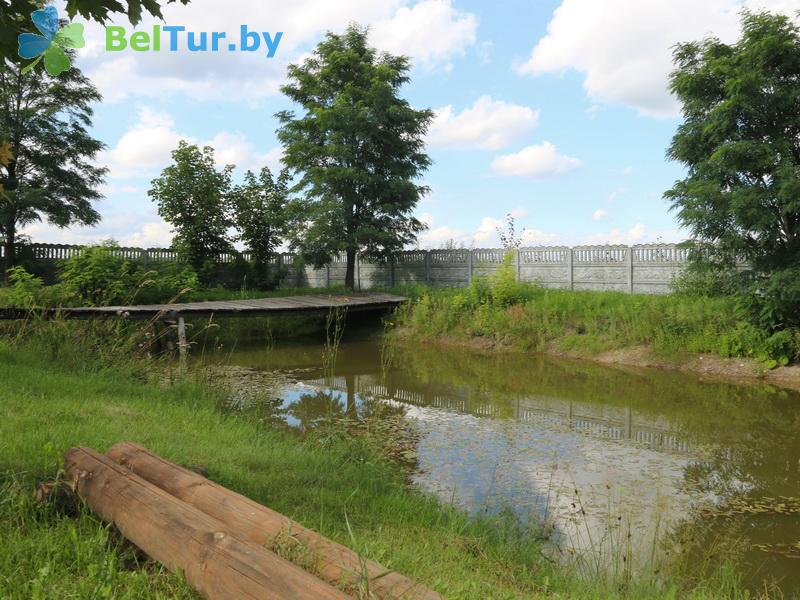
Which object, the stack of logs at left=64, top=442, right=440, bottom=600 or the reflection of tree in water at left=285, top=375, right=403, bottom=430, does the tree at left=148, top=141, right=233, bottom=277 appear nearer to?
the reflection of tree in water at left=285, top=375, right=403, bottom=430

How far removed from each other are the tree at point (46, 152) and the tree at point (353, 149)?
5.67 m

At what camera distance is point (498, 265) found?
17.6 meters

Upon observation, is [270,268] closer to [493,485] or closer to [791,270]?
[791,270]

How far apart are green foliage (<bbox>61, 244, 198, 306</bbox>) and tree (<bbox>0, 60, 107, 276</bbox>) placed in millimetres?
2674

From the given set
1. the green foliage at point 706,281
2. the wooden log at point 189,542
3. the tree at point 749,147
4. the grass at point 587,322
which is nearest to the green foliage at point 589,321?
the grass at point 587,322

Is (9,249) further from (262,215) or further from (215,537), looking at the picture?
(215,537)

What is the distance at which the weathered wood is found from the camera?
27.6 feet

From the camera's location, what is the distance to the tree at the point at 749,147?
9.99 meters

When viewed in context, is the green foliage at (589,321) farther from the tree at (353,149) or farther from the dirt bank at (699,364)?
the tree at (353,149)

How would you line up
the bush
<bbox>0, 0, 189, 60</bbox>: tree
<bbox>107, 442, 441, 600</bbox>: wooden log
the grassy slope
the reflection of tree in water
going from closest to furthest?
<bbox>107, 442, 441, 600</bbox>: wooden log
the grassy slope
<bbox>0, 0, 189, 60</bbox>: tree
the reflection of tree in water
the bush

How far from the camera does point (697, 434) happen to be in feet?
23.7

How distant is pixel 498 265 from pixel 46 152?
42.1 ft

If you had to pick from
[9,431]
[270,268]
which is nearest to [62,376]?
[9,431]

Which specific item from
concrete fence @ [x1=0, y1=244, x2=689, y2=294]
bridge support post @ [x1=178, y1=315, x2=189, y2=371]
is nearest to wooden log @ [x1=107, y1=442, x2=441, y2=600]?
bridge support post @ [x1=178, y1=315, x2=189, y2=371]
